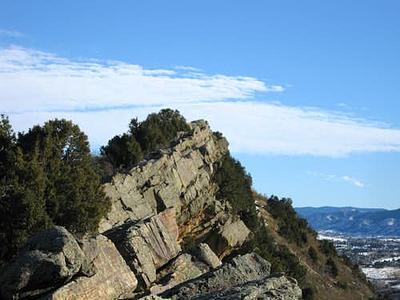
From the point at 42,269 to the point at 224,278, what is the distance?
7486 mm

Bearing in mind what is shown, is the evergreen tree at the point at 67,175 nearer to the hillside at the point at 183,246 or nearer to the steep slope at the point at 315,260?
the hillside at the point at 183,246

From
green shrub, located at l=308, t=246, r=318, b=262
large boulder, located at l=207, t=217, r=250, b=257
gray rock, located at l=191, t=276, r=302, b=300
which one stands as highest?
gray rock, located at l=191, t=276, r=302, b=300

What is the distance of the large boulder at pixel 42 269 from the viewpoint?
24.9 m

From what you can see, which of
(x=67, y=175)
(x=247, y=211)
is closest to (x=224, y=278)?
(x=67, y=175)

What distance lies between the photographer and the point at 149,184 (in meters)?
53.6

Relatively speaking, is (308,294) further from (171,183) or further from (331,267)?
(331,267)

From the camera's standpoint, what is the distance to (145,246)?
33.3 metres

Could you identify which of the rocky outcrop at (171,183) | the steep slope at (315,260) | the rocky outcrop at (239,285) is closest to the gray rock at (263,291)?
the rocky outcrop at (239,285)

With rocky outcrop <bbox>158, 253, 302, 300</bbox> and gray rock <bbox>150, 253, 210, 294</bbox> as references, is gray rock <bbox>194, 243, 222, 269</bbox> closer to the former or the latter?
gray rock <bbox>150, 253, 210, 294</bbox>

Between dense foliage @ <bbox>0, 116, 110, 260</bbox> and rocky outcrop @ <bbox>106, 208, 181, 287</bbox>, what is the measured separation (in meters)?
4.76

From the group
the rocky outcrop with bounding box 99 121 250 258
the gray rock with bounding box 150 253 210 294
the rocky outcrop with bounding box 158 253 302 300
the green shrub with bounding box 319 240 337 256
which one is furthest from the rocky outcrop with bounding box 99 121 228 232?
the green shrub with bounding box 319 240 337 256

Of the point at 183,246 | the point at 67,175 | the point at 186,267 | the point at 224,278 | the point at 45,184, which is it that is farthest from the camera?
the point at 183,246

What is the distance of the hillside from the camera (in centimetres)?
2514

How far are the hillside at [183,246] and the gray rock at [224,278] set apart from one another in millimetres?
55
